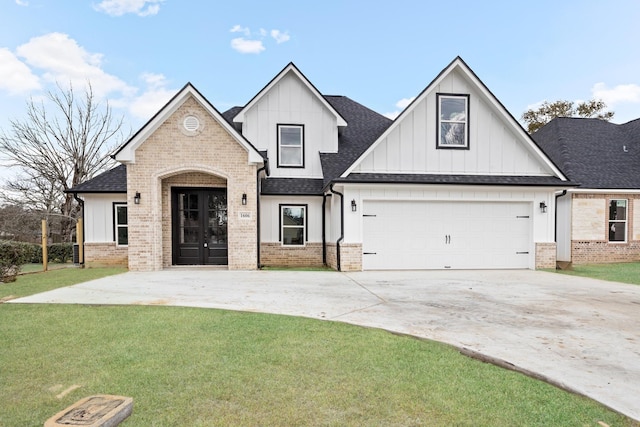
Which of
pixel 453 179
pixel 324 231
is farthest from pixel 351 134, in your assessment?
pixel 453 179

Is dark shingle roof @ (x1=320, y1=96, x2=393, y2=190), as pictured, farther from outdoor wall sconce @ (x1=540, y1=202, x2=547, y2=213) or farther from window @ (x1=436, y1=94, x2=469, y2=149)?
outdoor wall sconce @ (x1=540, y1=202, x2=547, y2=213)

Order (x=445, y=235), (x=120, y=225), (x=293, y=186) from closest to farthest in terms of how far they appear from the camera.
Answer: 1. (x=445, y=235)
2. (x=120, y=225)
3. (x=293, y=186)

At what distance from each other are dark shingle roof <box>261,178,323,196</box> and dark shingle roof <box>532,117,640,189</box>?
36.3 ft

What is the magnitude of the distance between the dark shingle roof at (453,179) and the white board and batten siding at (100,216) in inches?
353

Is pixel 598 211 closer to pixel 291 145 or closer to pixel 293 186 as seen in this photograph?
pixel 293 186

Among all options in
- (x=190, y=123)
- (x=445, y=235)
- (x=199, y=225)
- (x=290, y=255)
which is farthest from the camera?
(x=290, y=255)

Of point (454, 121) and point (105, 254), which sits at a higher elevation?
point (454, 121)

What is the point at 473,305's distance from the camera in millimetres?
6793

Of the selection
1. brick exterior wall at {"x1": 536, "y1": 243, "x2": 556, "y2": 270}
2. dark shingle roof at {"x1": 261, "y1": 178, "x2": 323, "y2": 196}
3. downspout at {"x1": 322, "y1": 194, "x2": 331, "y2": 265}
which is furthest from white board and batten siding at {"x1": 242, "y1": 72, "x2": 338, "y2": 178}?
brick exterior wall at {"x1": 536, "y1": 243, "x2": 556, "y2": 270}

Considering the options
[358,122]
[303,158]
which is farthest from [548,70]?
[303,158]

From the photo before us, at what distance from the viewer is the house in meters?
11.9

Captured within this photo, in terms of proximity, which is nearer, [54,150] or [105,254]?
[105,254]

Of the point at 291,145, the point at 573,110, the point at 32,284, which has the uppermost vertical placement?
the point at 573,110

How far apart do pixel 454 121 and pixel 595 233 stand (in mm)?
9024
